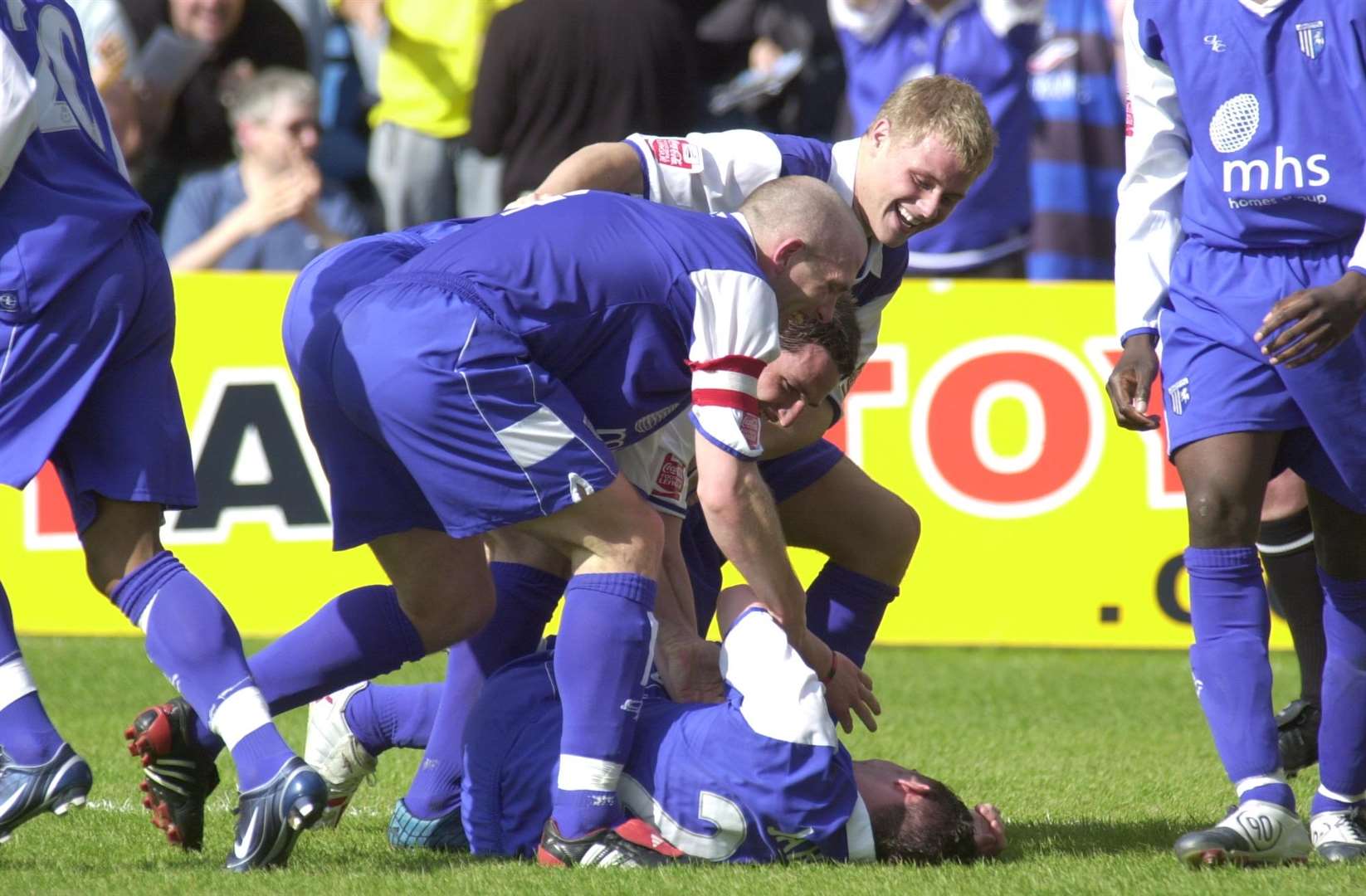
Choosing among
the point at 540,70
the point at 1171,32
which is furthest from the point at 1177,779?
the point at 540,70

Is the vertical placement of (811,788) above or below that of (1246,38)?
below

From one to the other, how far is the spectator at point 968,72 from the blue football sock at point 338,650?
17.3 ft

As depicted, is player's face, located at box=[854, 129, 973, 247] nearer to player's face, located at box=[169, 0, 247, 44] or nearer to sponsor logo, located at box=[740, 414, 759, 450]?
sponsor logo, located at box=[740, 414, 759, 450]

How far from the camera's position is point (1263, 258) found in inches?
165

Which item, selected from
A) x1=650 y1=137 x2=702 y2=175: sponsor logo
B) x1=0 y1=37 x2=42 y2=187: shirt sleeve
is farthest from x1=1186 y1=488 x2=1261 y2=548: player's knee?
x1=0 y1=37 x2=42 y2=187: shirt sleeve

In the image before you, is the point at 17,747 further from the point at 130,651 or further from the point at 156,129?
the point at 156,129

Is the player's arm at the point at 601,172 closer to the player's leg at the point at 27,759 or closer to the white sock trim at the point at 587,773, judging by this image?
the white sock trim at the point at 587,773

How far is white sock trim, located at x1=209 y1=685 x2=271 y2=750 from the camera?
3.92 metres

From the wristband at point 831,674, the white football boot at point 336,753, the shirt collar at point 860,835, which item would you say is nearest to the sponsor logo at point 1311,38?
the wristband at point 831,674

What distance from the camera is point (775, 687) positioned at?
390 cm

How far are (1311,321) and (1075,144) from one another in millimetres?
5941

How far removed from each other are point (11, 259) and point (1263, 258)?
2632 millimetres

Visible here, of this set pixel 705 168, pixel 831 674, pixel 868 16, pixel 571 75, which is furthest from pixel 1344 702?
pixel 868 16

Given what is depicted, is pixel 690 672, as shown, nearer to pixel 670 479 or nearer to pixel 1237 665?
pixel 670 479
